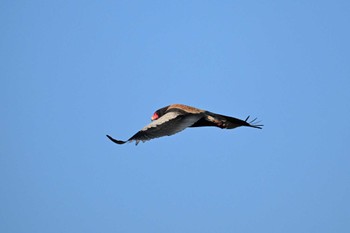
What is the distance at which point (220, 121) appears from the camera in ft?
109

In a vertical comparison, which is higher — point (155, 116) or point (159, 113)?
point (159, 113)

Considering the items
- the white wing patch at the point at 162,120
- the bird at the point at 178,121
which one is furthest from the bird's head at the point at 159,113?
the white wing patch at the point at 162,120

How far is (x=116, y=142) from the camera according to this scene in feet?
85.7

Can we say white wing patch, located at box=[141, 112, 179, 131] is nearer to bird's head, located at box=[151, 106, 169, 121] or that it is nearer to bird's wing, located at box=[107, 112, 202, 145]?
bird's wing, located at box=[107, 112, 202, 145]

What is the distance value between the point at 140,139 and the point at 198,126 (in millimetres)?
5980

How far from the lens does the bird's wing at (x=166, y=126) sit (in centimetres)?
2733

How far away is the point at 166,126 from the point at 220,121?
4846mm

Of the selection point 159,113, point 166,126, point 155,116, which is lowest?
point 166,126

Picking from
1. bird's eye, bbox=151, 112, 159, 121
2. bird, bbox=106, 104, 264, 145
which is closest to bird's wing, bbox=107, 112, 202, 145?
bird, bbox=106, 104, 264, 145

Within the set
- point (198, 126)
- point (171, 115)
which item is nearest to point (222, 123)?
point (198, 126)

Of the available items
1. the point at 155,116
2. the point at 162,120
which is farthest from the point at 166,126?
the point at 155,116

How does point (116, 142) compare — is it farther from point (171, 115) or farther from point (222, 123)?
point (222, 123)

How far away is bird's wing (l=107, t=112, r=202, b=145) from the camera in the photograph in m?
27.3

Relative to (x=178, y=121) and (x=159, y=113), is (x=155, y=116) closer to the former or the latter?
(x=159, y=113)
